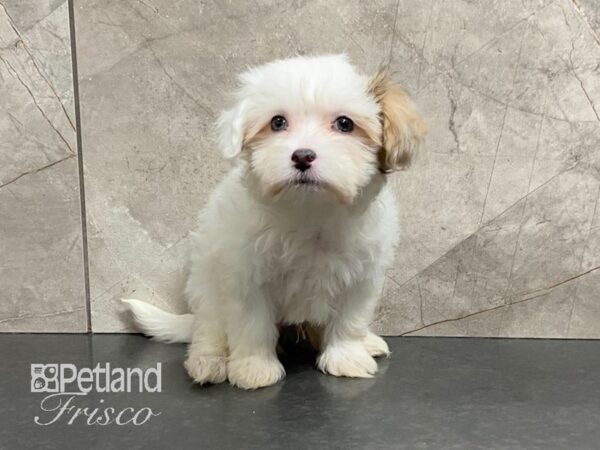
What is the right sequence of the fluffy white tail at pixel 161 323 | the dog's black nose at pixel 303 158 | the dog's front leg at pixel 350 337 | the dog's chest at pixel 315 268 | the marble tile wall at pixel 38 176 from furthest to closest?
1. the fluffy white tail at pixel 161 323
2. the marble tile wall at pixel 38 176
3. the dog's front leg at pixel 350 337
4. the dog's chest at pixel 315 268
5. the dog's black nose at pixel 303 158

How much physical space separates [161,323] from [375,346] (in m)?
0.71

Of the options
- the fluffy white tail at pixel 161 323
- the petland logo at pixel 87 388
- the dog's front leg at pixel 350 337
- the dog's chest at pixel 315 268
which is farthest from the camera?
the fluffy white tail at pixel 161 323

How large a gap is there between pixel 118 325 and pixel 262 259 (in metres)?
0.75

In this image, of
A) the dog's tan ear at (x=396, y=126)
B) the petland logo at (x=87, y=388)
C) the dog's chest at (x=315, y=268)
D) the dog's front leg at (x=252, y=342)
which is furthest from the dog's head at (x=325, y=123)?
the petland logo at (x=87, y=388)

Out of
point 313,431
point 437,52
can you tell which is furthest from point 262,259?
point 437,52

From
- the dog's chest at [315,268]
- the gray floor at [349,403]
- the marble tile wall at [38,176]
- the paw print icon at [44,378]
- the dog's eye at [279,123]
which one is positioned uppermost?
the marble tile wall at [38,176]

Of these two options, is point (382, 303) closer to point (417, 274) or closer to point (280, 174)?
point (417, 274)

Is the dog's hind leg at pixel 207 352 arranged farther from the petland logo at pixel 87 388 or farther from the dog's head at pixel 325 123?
the dog's head at pixel 325 123

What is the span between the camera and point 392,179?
206cm

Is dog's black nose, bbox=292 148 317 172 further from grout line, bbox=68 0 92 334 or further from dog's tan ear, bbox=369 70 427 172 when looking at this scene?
grout line, bbox=68 0 92 334

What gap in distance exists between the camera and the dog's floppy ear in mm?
1492

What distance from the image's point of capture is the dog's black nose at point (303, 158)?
1.38m

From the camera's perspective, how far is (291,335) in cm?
210

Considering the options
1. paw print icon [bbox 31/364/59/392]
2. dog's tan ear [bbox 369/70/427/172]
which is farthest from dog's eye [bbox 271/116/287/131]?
paw print icon [bbox 31/364/59/392]
